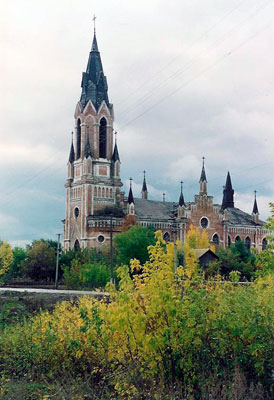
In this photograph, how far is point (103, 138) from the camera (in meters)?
70.6

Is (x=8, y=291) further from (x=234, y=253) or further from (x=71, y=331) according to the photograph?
(x=234, y=253)

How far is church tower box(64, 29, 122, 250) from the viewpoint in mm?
67625

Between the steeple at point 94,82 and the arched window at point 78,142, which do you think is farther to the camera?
the arched window at point 78,142

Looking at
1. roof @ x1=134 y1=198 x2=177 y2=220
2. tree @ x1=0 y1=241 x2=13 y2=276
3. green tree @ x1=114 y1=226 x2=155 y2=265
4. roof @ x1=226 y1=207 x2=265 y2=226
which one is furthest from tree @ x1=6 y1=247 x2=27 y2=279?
roof @ x1=226 y1=207 x2=265 y2=226

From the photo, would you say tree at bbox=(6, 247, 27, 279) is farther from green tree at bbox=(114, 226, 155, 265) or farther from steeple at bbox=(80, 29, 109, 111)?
steeple at bbox=(80, 29, 109, 111)

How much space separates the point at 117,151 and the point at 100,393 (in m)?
59.5

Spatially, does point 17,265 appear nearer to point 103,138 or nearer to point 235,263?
point 103,138

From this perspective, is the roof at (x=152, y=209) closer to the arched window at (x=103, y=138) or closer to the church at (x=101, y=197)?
the church at (x=101, y=197)

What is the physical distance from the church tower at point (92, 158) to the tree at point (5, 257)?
31.0 feet

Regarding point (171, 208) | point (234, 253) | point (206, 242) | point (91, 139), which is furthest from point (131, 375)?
point (171, 208)

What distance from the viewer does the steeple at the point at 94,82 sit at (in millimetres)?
70125

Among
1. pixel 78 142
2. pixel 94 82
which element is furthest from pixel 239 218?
pixel 94 82

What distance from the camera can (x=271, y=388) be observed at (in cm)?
1124

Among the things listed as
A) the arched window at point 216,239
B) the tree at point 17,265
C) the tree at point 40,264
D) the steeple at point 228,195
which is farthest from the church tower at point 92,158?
the steeple at point 228,195
